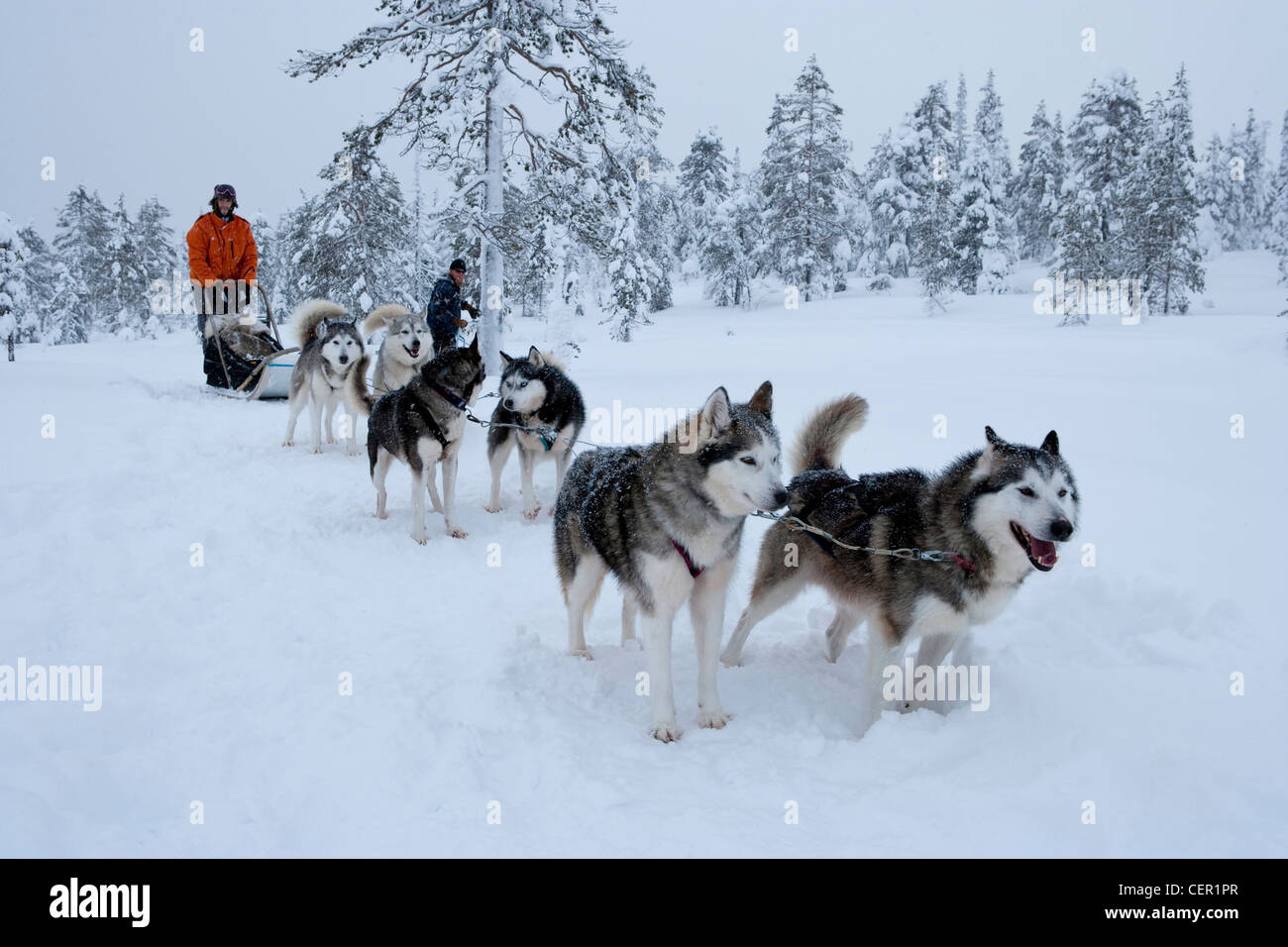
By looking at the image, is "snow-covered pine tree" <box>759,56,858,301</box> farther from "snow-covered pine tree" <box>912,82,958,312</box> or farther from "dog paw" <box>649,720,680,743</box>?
"dog paw" <box>649,720,680,743</box>

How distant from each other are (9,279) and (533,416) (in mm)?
34302

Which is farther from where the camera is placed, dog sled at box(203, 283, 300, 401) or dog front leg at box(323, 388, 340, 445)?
dog sled at box(203, 283, 300, 401)

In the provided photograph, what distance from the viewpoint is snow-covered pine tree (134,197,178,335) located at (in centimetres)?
4281

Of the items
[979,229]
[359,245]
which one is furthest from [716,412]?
[979,229]

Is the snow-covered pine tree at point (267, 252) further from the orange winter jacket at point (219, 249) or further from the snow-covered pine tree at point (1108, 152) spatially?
the snow-covered pine tree at point (1108, 152)

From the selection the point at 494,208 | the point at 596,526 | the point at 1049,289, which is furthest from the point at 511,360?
the point at 1049,289

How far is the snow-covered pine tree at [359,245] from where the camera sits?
15.3 metres

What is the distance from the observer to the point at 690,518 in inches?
127

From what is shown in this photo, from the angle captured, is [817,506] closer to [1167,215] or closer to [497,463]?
[497,463]

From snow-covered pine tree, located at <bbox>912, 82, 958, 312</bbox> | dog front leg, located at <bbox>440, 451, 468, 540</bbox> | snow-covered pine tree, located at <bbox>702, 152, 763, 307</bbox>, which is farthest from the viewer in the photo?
snow-covered pine tree, located at <bbox>702, 152, 763, 307</bbox>

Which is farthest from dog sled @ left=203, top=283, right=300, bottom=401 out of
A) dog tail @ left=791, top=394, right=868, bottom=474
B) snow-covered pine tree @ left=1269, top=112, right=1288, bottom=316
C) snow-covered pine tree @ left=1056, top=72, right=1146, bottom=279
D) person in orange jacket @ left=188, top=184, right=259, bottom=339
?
snow-covered pine tree @ left=1269, top=112, right=1288, bottom=316

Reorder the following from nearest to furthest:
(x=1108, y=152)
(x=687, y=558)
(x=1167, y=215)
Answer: (x=687, y=558)
(x=1167, y=215)
(x=1108, y=152)

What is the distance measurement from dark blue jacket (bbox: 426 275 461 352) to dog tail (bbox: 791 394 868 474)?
7077 mm
